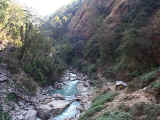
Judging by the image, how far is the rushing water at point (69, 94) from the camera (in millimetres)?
13117

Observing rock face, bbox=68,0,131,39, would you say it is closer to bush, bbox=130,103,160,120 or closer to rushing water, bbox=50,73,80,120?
rushing water, bbox=50,73,80,120

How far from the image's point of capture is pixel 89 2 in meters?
41.9

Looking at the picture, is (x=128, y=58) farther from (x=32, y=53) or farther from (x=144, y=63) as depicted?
(x=32, y=53)

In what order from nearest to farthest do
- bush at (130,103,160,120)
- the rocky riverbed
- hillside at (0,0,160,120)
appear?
bush at (130,103,160,120), hillside at (0,0,160,120), the rocky riverbed

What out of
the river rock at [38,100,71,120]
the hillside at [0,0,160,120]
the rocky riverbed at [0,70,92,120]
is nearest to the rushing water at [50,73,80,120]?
the rocky riverbed at [0,70,92,120]

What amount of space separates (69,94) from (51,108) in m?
4.82

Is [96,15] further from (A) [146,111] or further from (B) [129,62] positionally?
(A) [146,111]

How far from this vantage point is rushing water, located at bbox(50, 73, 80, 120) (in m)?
13.1

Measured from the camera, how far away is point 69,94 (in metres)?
18.5

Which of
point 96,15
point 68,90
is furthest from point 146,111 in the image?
point 96,15

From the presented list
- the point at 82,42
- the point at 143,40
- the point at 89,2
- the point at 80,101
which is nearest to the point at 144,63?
the point at 143,40

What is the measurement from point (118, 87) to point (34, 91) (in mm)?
8713

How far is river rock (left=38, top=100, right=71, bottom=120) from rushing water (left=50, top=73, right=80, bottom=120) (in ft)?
1.40

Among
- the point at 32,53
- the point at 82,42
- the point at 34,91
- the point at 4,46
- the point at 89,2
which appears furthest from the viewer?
the point at 89,2
